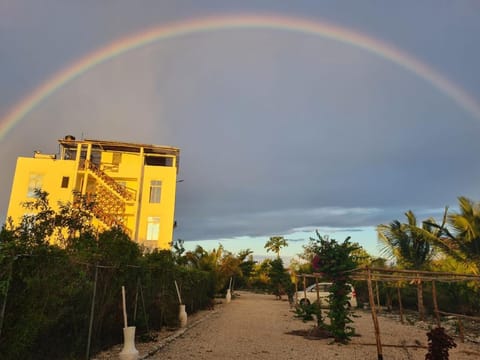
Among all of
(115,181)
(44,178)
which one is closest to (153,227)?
(115,181)

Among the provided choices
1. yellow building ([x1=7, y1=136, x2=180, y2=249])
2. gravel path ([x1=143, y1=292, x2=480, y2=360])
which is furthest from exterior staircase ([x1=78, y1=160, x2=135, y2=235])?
gravel path ([x1=143, y1=292, x2=480, y2=360])

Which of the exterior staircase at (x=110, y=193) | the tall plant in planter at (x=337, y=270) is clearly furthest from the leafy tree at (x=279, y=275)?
the tall plant in planter at (x=337, y=270)

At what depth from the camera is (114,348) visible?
834 centimetres

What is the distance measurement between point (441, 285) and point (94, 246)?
57.4ft

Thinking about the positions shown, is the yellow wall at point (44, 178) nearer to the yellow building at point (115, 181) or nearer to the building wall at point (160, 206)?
the yellow building at point (115, 181)

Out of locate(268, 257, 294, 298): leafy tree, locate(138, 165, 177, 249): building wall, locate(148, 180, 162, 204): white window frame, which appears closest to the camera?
locate(138, 165, 177, 249): building wall

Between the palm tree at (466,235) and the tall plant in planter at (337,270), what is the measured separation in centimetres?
532

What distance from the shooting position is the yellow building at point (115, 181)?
2583 cm

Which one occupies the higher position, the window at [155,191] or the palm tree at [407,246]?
the window at [155,191]

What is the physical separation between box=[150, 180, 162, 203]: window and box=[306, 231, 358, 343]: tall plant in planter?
66.0ft

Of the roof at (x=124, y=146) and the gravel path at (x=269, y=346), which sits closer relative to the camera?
the gravel path at (x=269, y=346)

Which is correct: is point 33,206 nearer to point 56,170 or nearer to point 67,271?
point 67,271

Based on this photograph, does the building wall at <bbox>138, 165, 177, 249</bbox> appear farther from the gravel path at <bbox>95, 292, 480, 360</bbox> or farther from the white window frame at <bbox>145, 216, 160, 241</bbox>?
the gravel path at <bbox>95, 292, 480, 360</bbox>

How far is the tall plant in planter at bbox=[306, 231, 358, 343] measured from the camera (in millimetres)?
9609
